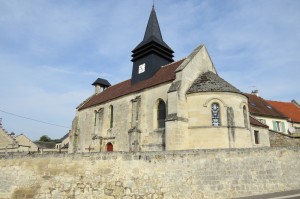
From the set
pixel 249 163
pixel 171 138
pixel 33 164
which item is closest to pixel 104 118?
pixel 171 138

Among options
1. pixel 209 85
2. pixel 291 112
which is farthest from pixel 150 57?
pixel 291 112

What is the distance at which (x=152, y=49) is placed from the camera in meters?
23.5

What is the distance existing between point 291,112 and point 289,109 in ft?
3.23

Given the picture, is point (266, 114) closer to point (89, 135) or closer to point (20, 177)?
point (89, 135)

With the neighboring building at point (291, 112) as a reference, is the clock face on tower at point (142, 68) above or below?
above

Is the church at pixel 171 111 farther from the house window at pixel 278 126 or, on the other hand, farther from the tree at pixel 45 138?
the tree at pixel 45 138

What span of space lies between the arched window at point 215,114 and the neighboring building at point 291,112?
49.7ft

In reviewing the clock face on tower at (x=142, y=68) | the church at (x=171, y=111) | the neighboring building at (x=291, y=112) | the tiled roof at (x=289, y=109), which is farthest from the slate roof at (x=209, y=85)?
the tiled roof at (x=289, y=109)

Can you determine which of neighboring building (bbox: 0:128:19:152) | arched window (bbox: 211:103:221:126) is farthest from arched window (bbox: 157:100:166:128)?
neighboring building (bbox: 0:128:19:152)

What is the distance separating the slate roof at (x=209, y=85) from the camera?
17000mm

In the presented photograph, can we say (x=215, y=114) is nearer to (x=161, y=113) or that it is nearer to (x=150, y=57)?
(x=161, y=113)

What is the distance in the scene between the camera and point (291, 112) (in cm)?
3194

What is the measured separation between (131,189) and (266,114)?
2202 centimetres

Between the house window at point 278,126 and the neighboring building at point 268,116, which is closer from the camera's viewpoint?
the neighboring building at point 268,116
